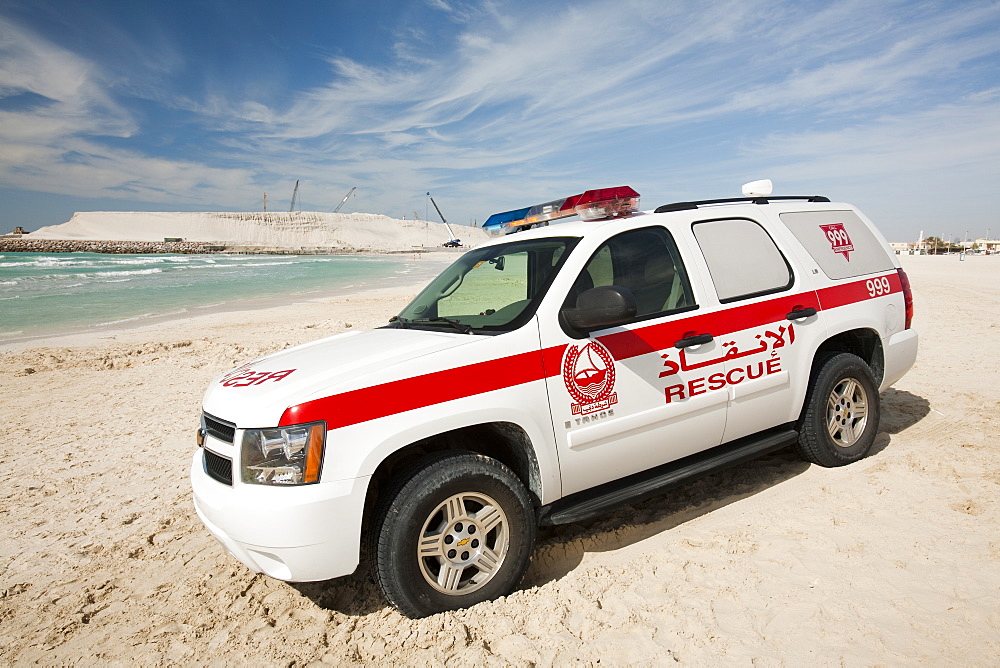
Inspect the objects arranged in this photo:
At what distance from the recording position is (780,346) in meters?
3.81

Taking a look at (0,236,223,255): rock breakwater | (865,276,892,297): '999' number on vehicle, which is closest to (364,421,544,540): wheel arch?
(865,276,892,297): '999' number on vehicle

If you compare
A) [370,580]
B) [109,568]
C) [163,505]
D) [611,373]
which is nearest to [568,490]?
[611,373]

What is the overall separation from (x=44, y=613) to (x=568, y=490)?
2.75 m

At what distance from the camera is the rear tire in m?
4.06

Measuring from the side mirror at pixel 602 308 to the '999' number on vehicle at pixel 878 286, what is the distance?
257 cm

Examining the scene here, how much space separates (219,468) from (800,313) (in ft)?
11.7

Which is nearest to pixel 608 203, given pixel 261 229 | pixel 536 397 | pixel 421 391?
pixel 536 397

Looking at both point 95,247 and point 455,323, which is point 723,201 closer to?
point 455,323

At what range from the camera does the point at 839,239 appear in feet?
14.5

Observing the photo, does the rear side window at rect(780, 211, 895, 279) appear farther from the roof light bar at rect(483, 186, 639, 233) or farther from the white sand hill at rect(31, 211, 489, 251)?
the white sand hill at rect(31, 211, 489, 251)

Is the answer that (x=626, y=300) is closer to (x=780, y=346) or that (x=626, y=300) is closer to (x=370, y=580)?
(x=780, y=346)

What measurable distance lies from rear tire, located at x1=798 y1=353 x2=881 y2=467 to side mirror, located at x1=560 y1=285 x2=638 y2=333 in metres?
1.99

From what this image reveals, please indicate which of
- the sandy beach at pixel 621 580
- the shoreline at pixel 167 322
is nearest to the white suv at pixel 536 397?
the sandy beach at pixel 621 580

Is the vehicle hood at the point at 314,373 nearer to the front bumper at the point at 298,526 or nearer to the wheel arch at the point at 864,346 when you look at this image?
the front bumper at the point at 298,526
